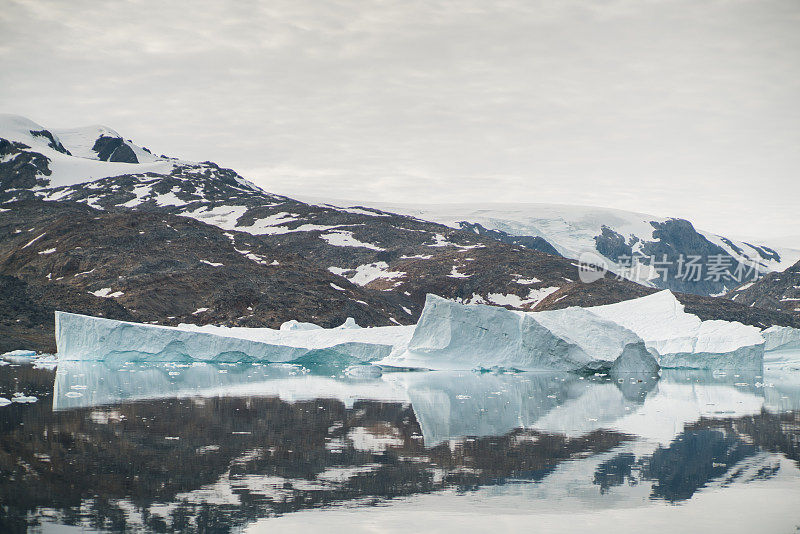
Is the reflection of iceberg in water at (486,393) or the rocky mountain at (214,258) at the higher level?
the rocky mountain at (214,258)

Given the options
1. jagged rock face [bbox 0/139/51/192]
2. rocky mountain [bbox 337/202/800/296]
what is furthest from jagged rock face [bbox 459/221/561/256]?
jagged rock face [bbox 0/139/51/192]

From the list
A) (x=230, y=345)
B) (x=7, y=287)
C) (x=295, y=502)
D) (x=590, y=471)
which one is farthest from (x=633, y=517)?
(x=7, y=287)

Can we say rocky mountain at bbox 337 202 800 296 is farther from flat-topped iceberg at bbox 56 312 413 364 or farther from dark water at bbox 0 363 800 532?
dark water at bbox 0 363 800 532

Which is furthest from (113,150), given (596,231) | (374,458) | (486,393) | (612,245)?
(374,458)

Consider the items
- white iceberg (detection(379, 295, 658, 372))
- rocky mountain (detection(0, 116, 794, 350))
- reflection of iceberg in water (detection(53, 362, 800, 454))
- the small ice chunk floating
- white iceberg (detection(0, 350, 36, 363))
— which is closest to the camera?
reflection of iceberg in water (detection(53, 362, 800, 454))

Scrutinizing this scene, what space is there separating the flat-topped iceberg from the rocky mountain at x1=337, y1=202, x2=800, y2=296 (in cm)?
12157

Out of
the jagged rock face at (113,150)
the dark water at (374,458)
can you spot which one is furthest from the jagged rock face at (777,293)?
the jagged rock face at (113,150)

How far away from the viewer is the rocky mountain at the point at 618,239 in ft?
549

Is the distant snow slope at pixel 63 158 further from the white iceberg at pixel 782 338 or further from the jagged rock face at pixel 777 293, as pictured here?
the white iceberg at pixel 782 338

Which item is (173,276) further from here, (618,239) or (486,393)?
(618,239)

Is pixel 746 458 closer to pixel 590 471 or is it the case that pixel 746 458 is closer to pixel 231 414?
pixel 590 471

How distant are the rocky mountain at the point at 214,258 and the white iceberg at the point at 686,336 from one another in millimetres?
30982

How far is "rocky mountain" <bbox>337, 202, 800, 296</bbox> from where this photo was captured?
167 metres

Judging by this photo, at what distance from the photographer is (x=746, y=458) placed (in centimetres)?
1423
